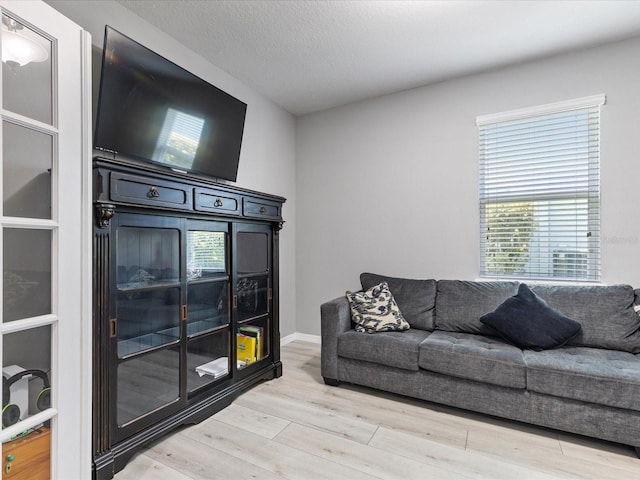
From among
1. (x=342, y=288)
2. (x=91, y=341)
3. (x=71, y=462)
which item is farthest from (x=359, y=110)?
(x=71, y=462)

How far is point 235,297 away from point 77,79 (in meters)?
1.56

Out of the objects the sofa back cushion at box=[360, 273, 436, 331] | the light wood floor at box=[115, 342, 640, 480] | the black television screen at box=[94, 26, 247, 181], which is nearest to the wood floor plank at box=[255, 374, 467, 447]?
the light wood floor at box=[115, 342, 640, 480]

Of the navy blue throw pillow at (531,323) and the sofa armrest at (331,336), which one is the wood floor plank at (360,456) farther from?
the navy blue throw pillow at (531,323)

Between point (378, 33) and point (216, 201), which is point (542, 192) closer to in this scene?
point (378, 33)

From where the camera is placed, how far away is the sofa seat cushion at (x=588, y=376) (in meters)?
1.76

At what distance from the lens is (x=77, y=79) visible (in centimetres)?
142

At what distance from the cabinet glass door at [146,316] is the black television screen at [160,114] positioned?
0.55 meters

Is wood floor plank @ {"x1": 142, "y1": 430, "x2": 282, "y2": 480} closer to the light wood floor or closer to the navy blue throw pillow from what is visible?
the light wood floor

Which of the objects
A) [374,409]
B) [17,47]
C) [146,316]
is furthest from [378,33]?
[374,409]

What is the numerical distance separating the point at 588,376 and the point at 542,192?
156 centimetres

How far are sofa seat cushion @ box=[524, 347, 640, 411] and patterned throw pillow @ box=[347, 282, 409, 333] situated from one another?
94 centimetres

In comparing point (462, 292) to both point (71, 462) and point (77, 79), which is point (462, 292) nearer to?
point (71, 462)

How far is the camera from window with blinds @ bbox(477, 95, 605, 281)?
103 inches

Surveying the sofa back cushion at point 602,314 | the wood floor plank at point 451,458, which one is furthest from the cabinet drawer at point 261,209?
the sofa back cushion at point 602,314
